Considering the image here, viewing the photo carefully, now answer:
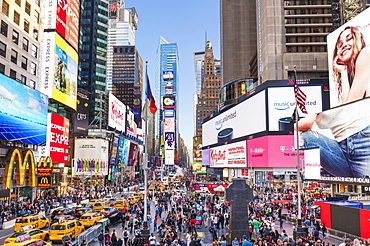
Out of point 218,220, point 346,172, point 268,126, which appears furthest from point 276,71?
point 218,220

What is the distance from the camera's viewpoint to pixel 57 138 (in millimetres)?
62094

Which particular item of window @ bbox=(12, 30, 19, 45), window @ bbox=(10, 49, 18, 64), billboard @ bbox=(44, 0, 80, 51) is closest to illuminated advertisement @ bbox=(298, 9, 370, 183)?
window @ bbox=(10, 49, 18, 64)

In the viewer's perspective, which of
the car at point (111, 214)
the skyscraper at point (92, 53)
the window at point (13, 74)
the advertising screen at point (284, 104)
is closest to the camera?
the car at point (111, 214)

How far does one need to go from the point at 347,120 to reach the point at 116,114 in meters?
77.9

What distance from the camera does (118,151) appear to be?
355 feet

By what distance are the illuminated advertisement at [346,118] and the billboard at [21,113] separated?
117 ft

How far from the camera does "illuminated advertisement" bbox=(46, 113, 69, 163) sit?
2341 inches

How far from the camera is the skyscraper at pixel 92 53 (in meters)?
120

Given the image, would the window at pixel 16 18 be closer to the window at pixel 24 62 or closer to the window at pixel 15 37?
the window at pixel 15 37

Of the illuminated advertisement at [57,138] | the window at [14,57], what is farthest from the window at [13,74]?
the illuminated advertisement at [57,138]

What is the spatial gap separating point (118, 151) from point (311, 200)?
2843 inches

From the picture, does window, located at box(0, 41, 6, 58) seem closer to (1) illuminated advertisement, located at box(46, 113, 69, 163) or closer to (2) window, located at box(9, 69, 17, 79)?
(2) window, located at box(9, 69, 17, 79)

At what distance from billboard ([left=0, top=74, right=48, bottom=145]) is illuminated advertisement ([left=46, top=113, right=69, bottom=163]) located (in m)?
6.08

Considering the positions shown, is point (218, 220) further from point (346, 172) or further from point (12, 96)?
point (12, 96)
